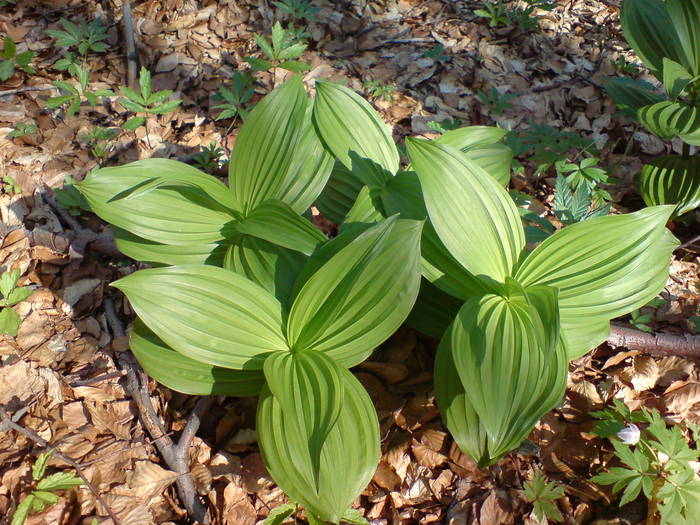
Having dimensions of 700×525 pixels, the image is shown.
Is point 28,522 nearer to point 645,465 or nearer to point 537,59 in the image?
point 645,465

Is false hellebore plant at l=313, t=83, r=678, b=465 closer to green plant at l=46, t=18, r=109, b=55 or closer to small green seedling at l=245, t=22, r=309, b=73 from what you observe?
small green seedling at l=245, t=22, r=309, b=73

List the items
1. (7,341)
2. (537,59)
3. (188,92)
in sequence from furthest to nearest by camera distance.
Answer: (537,59)
(188,92)
(7,341)

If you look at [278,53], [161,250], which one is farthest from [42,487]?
[278,53]

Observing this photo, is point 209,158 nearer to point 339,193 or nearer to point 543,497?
point 339,193

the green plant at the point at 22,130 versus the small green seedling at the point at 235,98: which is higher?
the small green seedling at the point at 235,98

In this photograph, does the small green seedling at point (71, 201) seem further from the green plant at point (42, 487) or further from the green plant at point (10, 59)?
the green plant at point (42, 487)

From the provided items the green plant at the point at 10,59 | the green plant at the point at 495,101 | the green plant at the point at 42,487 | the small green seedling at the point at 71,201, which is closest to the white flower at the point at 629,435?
the green plant at the point at 42,487

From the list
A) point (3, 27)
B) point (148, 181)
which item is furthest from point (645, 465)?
point (3, 27)
